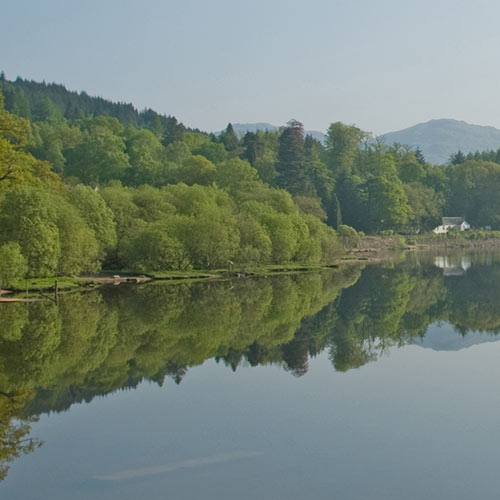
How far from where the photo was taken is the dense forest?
1876 inches

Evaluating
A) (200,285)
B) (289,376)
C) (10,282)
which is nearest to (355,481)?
(289,376)

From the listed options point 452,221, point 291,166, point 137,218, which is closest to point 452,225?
point 452,221

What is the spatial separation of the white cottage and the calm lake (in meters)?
98.5

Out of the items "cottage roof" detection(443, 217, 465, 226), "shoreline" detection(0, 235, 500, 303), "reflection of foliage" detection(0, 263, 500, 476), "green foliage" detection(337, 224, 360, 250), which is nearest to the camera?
"reflection of foliage" detection(0, 263, 500, 476)

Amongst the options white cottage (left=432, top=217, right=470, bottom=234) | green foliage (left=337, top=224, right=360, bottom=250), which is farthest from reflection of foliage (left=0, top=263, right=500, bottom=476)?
white cottage (left=432, top=217, right=470, bottom=234)

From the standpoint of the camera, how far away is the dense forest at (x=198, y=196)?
156ft

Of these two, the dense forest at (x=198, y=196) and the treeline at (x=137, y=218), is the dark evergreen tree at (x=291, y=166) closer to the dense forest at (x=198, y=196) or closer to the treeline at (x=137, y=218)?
the dense forest at (x=198, y=196)

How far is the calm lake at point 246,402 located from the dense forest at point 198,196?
10.8 meters

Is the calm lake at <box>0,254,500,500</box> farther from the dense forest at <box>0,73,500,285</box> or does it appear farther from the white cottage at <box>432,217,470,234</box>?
the white cottage at <box>432,217,470,234</box>

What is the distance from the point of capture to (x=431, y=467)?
14.8m

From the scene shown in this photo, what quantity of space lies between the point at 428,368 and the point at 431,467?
1104 cm

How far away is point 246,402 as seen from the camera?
20500 mm

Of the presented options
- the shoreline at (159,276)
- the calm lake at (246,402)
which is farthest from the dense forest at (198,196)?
the calm lake at (246,402)

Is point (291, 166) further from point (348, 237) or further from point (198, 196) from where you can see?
point (198, 196)
